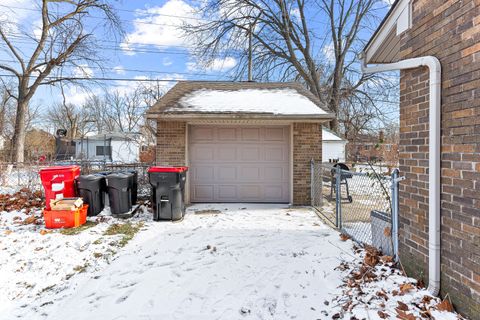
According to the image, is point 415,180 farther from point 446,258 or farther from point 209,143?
point 209,143

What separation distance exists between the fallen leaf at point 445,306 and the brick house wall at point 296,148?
5152 mm

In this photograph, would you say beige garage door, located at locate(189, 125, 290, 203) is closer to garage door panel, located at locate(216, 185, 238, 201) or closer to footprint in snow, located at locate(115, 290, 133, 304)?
garage door panel, located at locate(216, 185, 238, 201)

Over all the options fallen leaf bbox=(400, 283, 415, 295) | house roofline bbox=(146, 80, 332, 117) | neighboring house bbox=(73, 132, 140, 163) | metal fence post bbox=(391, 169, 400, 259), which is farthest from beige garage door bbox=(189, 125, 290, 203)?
neighboring house bbox=(73, 132, 140, 163)

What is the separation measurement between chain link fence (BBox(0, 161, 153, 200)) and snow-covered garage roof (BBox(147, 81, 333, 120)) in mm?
2157

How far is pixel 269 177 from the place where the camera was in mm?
8062

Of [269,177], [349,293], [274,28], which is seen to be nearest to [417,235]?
[349,293]

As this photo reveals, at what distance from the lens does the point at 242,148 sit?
804 cm

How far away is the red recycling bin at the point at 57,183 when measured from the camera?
5938 millimetres

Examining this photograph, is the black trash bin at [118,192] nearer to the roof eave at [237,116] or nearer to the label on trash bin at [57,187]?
the label on trash bin at [57,187]

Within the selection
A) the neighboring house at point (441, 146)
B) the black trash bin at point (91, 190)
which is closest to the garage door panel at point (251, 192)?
the black trash bin at point (91, 190)

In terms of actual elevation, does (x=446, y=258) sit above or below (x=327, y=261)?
above

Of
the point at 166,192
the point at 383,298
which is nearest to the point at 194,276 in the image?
the point at 383,298

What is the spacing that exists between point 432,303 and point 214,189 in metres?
6.05

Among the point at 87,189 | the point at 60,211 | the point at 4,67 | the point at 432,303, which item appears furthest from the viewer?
the point at 4,67
